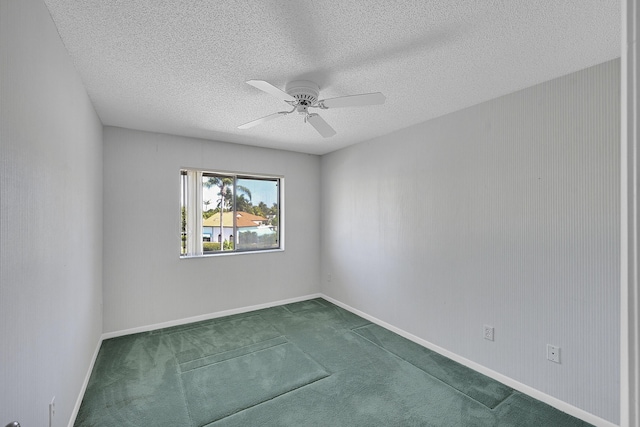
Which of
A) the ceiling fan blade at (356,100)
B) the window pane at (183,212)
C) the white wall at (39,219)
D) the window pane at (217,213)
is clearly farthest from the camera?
the window pane at (217,213)

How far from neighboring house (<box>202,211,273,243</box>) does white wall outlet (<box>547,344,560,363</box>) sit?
11.8ft

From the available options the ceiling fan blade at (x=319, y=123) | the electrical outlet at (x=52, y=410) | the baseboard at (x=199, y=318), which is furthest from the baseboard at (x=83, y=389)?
the ceiling fan blade at (x=319, y=123)

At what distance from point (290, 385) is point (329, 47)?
98.8 inches

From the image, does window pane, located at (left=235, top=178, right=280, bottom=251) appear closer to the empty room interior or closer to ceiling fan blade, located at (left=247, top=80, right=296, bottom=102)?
the empty room interior

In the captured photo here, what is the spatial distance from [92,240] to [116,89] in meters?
1.36

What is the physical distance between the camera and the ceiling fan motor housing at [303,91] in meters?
2.09

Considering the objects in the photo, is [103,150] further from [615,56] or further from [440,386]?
[615,56]

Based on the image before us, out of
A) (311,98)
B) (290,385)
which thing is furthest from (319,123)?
(290,385)

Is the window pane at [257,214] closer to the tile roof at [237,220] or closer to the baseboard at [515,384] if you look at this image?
the tile roof at [237,220]

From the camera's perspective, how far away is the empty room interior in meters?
1.43

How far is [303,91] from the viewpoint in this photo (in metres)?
2.10

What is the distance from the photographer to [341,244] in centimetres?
439

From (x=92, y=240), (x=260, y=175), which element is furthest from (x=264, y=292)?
(x=92, y=240)

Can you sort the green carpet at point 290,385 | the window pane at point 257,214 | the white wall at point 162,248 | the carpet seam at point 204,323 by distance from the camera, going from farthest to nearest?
1. the window pane at point 257,214
2. the carpet seam at point 204,323
3. the white wall at point 162,248
4. the green carpet at point 290,385
